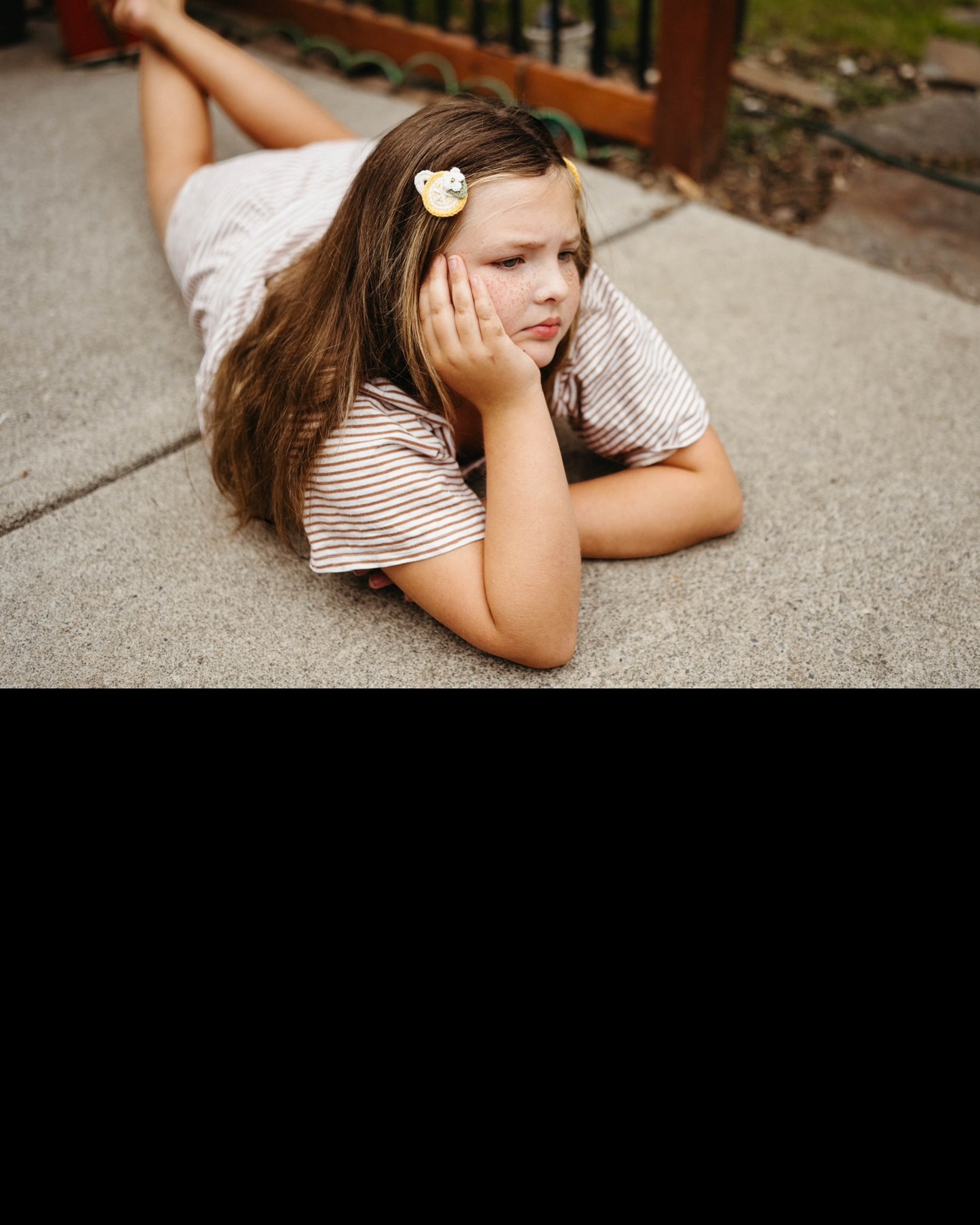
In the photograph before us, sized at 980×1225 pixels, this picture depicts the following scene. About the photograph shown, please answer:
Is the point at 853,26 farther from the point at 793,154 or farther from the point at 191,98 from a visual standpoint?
the point at 191,98

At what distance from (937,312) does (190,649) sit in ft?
5.95

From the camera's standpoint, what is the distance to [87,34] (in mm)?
3312

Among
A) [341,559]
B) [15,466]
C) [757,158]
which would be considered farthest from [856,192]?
[15,466]

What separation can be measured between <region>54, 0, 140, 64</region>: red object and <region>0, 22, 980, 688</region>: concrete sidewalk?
3.57ft

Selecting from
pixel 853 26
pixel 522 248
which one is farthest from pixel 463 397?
pixel 853 26

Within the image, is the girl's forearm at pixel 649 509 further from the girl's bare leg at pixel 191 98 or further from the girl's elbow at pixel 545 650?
the girl's bare leg at pixel 191 98

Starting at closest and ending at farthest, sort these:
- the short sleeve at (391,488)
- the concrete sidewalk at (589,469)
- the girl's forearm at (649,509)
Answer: the short sleeve at (391,488) → the concrete sidewalk at (589,469) → the girl's forearm at (649,509)

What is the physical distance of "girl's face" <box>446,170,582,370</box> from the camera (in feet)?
4.12

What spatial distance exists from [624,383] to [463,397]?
31cm

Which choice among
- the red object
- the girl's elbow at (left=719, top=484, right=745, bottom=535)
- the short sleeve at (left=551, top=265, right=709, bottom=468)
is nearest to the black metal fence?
the red object

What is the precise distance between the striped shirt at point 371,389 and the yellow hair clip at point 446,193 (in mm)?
250

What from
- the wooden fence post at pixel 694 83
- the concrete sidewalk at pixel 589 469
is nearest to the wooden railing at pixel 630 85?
the wooden fence post at pixel 694 83

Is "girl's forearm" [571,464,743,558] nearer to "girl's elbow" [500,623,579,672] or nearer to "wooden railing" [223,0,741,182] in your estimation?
"girl's elbow" [500,623,579,672]

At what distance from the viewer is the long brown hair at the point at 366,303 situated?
4.24 ft
